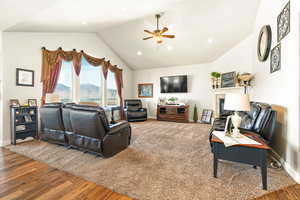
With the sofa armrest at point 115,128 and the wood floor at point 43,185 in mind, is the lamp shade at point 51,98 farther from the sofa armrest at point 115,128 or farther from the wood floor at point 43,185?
the sofa armrest at point 115,128

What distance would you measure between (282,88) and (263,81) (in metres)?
1.24

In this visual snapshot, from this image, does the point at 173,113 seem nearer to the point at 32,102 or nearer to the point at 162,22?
the point at 162,22

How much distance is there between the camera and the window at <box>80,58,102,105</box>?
5.18 metres

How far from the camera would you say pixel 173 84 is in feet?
21.7

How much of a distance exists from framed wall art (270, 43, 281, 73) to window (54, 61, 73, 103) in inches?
222

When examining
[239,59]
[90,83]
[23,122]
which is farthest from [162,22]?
[23,122]

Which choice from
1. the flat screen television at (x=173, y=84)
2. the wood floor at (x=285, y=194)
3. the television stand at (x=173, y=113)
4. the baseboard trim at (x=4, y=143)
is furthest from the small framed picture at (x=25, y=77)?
the wood floor at (x=285, y=194)

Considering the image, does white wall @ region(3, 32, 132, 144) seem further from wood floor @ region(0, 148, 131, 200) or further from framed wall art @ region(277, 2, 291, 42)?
framed wall art @ region(277, 2, 291, 42)

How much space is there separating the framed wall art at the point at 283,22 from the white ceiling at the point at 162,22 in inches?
55.6

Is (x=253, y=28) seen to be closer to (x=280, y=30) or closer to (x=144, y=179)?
(x=280, y=30)

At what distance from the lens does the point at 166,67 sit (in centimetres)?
699

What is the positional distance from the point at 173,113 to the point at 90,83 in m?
3.86

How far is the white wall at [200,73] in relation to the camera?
4.83m

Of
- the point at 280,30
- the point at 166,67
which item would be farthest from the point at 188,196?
the point at 166,67
